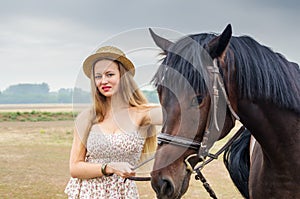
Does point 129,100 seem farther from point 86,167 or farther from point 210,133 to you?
point 210,133

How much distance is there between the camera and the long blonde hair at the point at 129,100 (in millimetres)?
3092

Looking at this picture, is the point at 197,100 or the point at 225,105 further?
the point at 225,105

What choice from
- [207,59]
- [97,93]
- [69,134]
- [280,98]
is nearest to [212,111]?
[207,59]

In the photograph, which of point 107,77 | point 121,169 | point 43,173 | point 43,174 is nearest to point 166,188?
point 121,169

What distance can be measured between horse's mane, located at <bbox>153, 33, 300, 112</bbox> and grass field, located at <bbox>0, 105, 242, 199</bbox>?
20.6 feet

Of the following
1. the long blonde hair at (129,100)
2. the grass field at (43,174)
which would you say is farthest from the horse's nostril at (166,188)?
the grass field at (43,174)

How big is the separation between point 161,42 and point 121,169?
2.90ft

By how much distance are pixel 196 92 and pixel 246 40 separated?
27.0 inches

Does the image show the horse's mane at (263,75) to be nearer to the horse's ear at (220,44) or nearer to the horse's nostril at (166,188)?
the horse's ear at (220,44)

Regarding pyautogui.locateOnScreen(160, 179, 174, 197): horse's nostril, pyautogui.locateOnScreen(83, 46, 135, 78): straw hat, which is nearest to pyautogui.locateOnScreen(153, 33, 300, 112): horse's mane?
pyautogui.locateOnScreen(160, 179, 174, 197): horse's nostril

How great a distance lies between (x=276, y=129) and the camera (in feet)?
9.00

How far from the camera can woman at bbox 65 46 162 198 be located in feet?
10.0

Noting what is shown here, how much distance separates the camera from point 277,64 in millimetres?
2740

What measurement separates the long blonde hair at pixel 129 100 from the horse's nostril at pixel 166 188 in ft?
3.03
